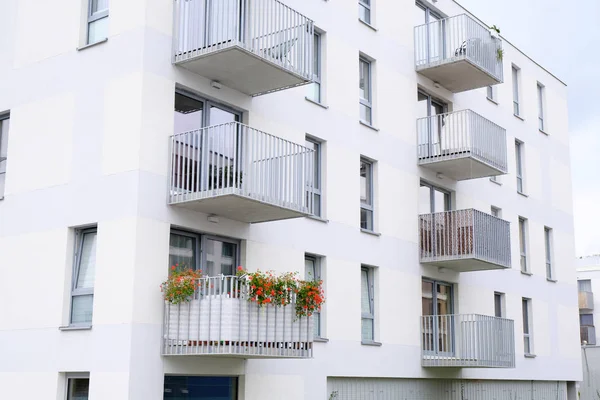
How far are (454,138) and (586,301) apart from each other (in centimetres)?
3255

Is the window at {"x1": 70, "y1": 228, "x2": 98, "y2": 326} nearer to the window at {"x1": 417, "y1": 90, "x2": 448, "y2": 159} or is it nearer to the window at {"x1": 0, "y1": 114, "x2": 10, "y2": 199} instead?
the window at {"x1": 0, "y1": 114, "x2": 10, "y2": 199}

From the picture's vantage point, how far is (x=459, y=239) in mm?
20219

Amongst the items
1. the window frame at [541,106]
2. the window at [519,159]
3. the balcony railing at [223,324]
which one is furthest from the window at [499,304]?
the balcony railing at [223,324]

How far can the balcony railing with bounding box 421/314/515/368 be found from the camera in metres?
19.8

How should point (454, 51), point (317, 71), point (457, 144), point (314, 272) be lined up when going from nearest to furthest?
1. point (314, 272)
2. point (317, 71)
3. point (457, 144)
4. point (454, 51)

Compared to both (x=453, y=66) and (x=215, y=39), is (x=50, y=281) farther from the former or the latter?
(x=453, y=66)

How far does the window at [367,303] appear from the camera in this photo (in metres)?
18.5

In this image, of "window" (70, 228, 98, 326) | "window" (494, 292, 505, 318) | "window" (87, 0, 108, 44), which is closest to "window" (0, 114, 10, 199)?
"window" (70, 228, 98, 326)

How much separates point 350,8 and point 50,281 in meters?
9.09

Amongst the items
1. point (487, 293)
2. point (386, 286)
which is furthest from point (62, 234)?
point (487, 293)

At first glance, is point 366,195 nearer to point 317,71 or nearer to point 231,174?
point 317,71

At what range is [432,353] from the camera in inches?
787

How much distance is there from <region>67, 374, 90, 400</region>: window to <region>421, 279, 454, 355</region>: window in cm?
858

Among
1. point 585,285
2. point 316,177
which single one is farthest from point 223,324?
point 585,285
